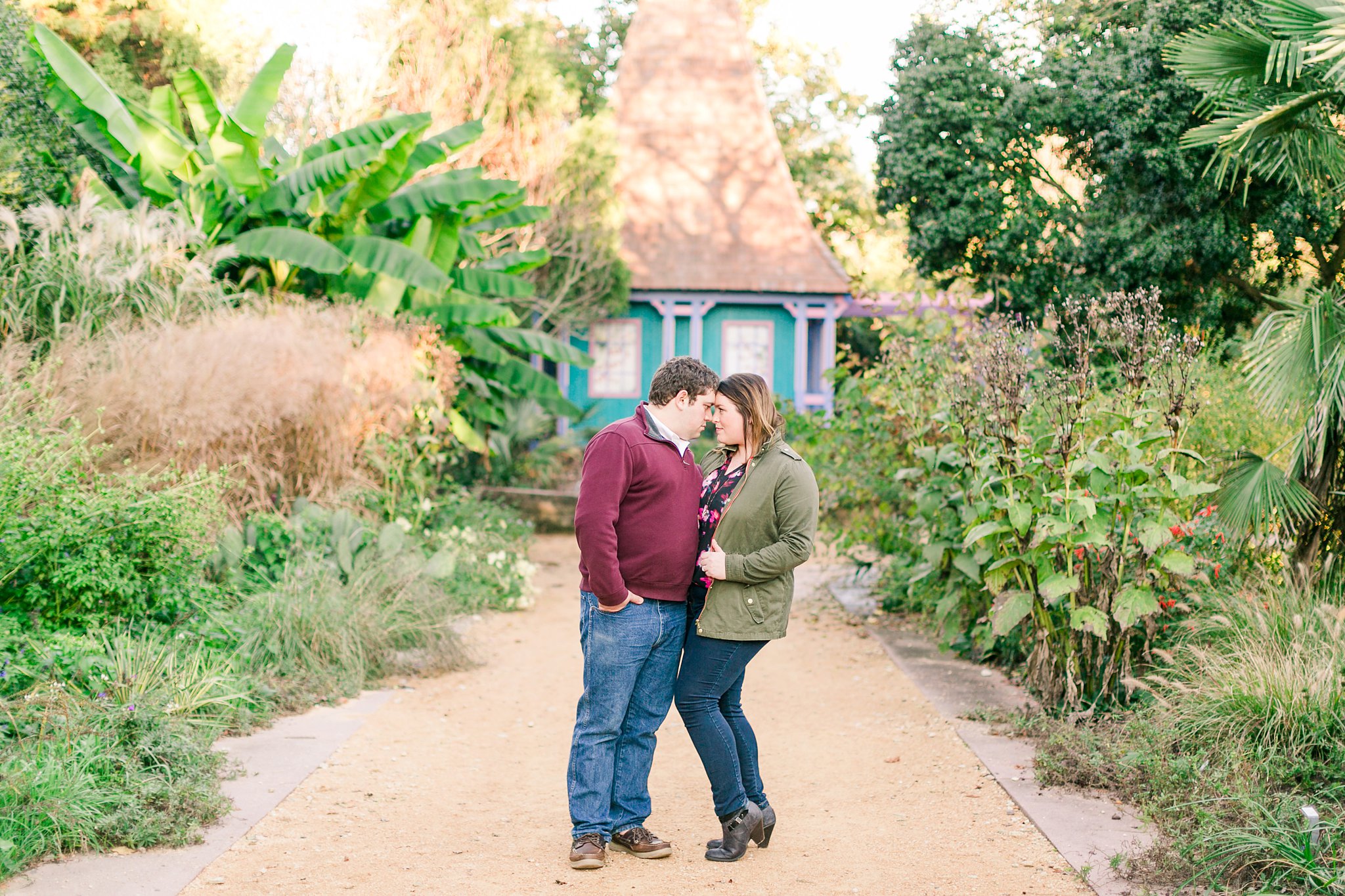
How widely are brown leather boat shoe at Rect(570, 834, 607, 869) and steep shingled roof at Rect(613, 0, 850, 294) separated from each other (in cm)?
1587

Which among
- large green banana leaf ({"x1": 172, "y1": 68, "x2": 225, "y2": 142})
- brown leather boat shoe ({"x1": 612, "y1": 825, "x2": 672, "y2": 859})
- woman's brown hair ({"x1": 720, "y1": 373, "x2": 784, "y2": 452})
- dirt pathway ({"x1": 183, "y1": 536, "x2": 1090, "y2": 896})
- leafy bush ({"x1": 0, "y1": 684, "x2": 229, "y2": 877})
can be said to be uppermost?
large green banana leaf ({"x1": 172, "y1": 68, "x2": 225, "y2": 142})

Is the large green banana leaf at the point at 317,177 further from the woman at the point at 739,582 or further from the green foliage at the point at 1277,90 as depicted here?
the woman at the point at 739,582

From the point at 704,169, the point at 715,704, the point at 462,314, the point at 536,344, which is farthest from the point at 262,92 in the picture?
the point at 704,169

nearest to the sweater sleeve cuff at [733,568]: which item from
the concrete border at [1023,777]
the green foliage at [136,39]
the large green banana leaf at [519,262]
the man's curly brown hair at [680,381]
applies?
the man's curly brown hair at [680,381]

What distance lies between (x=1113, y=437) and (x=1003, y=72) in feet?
26.1

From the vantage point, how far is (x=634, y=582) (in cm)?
433

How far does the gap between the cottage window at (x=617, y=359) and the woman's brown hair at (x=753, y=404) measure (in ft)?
52.1

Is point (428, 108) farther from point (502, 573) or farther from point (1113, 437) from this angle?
point (1113, 437)

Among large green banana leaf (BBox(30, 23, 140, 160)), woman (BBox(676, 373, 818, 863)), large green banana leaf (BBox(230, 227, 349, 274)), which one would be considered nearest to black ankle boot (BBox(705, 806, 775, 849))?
woman (BBox(676, 373, 818, 863))

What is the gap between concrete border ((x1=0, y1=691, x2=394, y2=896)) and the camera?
3934 millimetres

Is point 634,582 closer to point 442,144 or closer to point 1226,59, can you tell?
point 1226,59

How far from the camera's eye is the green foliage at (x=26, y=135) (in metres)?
10.0

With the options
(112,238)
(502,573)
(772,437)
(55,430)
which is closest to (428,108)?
(112,238)

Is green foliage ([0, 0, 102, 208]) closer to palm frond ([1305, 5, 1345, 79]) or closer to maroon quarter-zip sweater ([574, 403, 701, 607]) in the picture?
maroon quarter-zip sweater ([574, 403, 701, 607])
